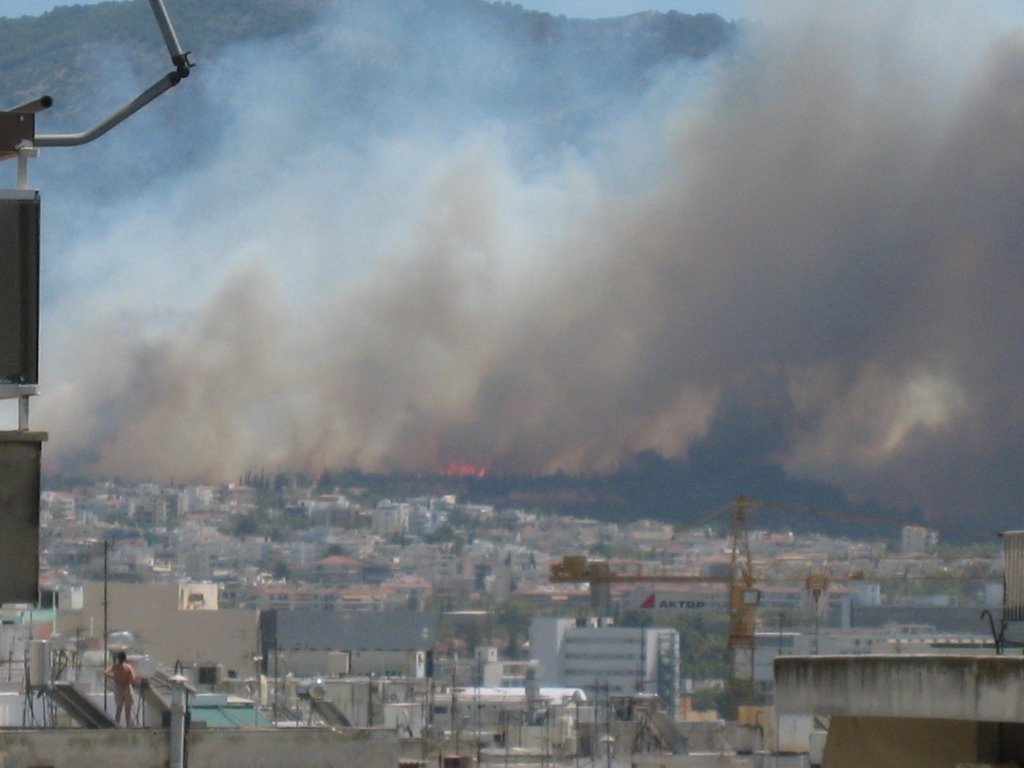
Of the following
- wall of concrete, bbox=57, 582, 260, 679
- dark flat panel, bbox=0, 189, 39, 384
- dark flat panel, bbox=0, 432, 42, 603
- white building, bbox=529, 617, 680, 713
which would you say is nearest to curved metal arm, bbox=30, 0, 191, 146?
dark flat panel, bbox=0, 189, 39, 384

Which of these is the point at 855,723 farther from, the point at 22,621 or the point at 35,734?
the point at 22,621

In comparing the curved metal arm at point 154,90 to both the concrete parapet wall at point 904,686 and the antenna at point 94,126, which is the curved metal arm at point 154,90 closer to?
the antenna at point 94,126

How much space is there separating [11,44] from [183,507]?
3877cm

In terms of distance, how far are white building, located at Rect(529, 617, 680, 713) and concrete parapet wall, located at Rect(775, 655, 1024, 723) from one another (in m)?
93.3

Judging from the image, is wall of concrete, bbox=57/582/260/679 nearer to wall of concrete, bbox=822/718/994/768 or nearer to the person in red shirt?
the person in red shirt

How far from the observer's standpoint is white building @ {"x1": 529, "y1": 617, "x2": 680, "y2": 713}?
10556 cm

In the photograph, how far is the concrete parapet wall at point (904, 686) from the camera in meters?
8.33

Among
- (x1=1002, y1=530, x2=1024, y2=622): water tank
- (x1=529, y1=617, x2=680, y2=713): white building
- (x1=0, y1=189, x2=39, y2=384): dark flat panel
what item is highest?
(x1=0, y1=189, x2=39, y2=384): dark flat panel

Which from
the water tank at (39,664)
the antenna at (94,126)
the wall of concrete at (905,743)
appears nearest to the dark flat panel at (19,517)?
the antenna at (94,126)

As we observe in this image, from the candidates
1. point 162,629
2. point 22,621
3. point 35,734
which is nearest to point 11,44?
point 162,629

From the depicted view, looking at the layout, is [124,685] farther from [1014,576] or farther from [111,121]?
[111,121]

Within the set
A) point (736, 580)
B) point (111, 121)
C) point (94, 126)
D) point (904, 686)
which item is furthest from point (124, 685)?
point (736, 580)

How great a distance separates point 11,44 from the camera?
601 ft

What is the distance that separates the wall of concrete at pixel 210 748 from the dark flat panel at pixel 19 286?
16.7ft
